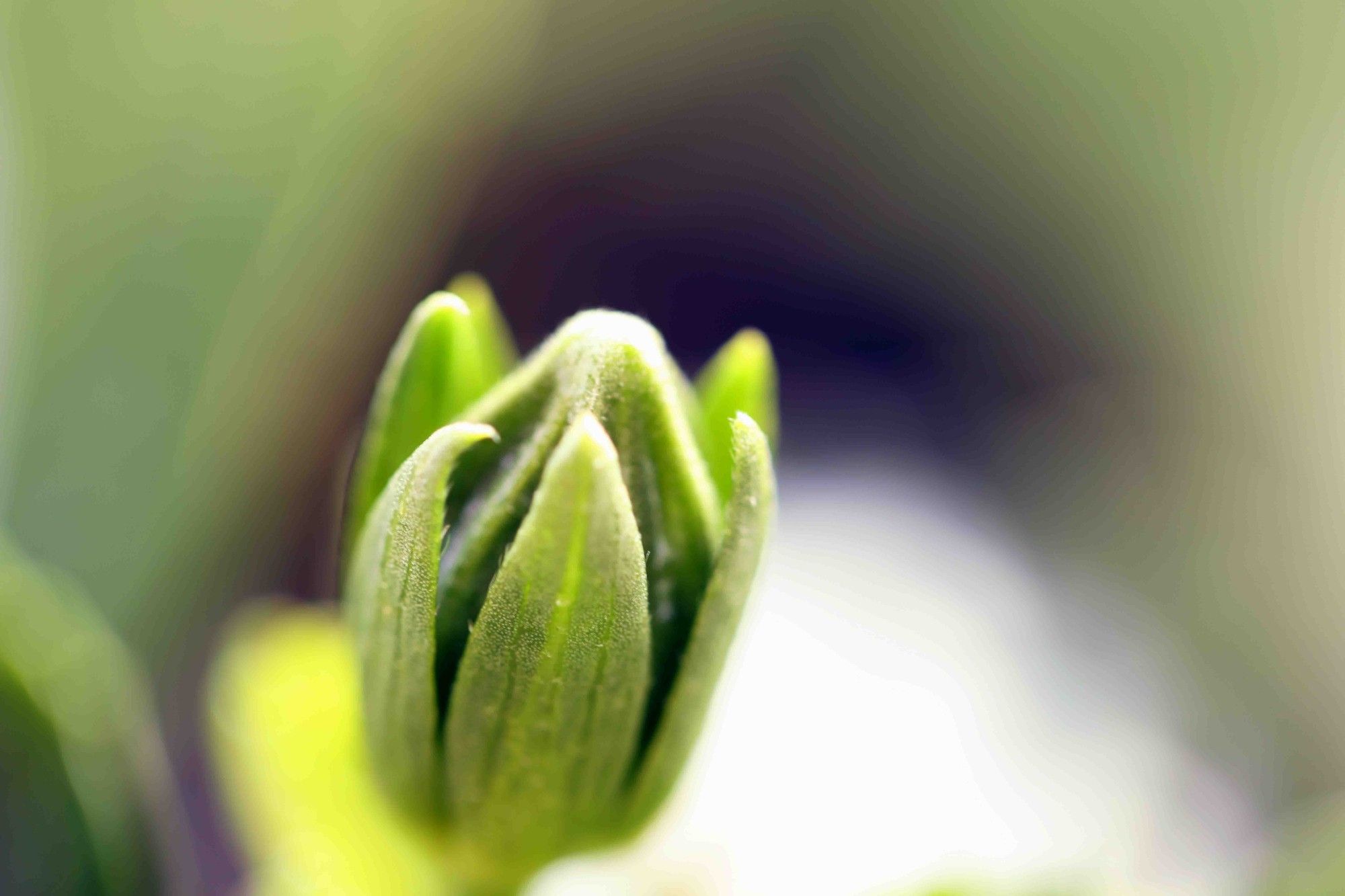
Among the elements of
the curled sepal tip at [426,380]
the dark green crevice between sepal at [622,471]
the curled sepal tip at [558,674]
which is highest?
the curled sepal tip at [426,380]

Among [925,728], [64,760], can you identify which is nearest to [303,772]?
[64,760]

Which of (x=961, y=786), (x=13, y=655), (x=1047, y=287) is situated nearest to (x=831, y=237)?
(x=1047, y=287)

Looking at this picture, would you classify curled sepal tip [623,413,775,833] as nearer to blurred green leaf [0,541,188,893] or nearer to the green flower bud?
the green flower bud

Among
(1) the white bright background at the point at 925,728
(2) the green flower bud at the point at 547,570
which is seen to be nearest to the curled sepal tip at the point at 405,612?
(2) the green flower bud at the point at 547,570

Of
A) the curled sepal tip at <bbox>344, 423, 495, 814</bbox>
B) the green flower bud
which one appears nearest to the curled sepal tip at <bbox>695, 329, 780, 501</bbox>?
the green flower bud

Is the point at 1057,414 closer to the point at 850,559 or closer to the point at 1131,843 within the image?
the point at 850,559

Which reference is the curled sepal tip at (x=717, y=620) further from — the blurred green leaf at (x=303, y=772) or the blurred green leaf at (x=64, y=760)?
the blurred green leaf at (x=64, y=760)

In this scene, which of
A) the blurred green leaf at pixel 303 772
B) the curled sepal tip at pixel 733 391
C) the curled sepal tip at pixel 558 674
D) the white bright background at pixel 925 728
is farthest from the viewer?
the white bright background at pixel 925 728
